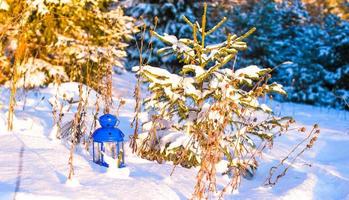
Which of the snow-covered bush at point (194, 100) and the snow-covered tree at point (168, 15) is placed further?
the snow-covered tree at point (168, 15)

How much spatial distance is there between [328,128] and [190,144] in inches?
158

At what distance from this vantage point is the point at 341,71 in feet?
49.8

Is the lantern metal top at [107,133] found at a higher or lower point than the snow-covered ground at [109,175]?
higher

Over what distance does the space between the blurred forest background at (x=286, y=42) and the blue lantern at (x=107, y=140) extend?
970 centimetres

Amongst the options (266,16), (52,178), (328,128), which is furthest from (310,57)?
(52,178)

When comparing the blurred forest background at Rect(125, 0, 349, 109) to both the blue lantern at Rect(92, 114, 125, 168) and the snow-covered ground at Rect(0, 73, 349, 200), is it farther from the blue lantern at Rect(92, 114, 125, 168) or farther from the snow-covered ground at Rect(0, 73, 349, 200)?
the blue lantern at Rect(92, 114, 125, 168)

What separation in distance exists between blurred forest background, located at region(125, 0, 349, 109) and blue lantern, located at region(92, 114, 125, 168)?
A: 31.8ft

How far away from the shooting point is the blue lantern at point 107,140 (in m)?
3.04

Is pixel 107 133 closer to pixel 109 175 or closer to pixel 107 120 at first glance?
pixel 107 120

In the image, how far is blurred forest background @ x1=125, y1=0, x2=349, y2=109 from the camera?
14.8m

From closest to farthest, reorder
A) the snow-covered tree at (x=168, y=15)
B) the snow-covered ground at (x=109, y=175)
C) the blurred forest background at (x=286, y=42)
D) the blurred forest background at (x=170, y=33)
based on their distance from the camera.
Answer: the snow-covered ground at (x=109, y=175) < the blurred forest background at (x=170, y=33) < the snow-covered tree at (x=168, y=15) < the blurred forest background at (x=286, y=42)

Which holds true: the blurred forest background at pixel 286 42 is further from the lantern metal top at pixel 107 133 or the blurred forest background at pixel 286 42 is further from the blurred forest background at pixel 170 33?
the lantern metal top at pixel 107 133

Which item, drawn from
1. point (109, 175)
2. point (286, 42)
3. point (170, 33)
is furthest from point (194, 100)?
point (286, 42)

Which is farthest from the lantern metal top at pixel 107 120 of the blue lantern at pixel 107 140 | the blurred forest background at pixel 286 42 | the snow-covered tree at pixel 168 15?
the snow-covered tree at pixel 168 15
